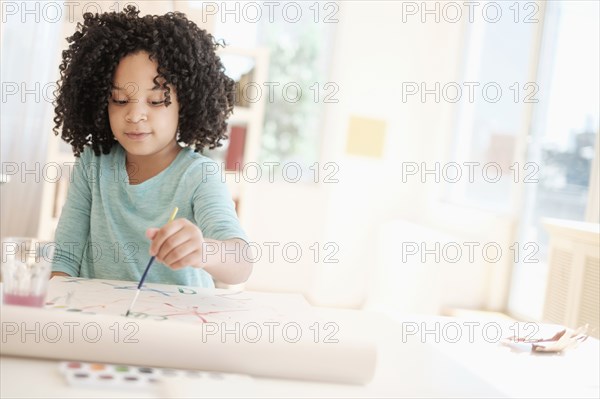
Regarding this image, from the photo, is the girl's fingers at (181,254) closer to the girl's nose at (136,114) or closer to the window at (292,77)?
the girl's nose at (136,114)

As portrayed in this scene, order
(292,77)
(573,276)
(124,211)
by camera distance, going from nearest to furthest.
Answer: (124,211)
(573,276)
(292,77)

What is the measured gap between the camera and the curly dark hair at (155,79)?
1350mm

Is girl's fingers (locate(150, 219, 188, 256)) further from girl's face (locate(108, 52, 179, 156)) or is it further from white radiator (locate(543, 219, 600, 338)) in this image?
white radiator (locate(543, 219, 600, 338))

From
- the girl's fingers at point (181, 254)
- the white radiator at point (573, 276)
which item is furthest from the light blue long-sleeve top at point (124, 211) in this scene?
the white radiator at point (573, 276)

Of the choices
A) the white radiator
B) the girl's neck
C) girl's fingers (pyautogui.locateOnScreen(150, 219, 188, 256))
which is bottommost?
the white radiator

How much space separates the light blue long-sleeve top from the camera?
1313 millimetres

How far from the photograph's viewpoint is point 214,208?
125 cm

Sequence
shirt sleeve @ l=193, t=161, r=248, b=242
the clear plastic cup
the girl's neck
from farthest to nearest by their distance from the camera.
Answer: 1. the girl's neck
2. shirt sleeve @ l=193, t=161, r=248, b=242
3. the clear plastic cup

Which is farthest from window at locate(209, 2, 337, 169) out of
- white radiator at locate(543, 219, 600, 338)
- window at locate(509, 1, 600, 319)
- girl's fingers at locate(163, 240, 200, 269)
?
girl's fingers at locate(163, 240, 200, 269)

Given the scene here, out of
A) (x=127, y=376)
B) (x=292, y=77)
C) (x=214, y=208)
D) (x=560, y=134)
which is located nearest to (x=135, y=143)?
(x=214, y=208)

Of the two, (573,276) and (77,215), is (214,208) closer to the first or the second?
(77,215)

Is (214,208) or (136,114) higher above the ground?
(136,114)

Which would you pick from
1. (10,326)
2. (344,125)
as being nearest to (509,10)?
(344,125)

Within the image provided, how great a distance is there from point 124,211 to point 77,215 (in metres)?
0.12
